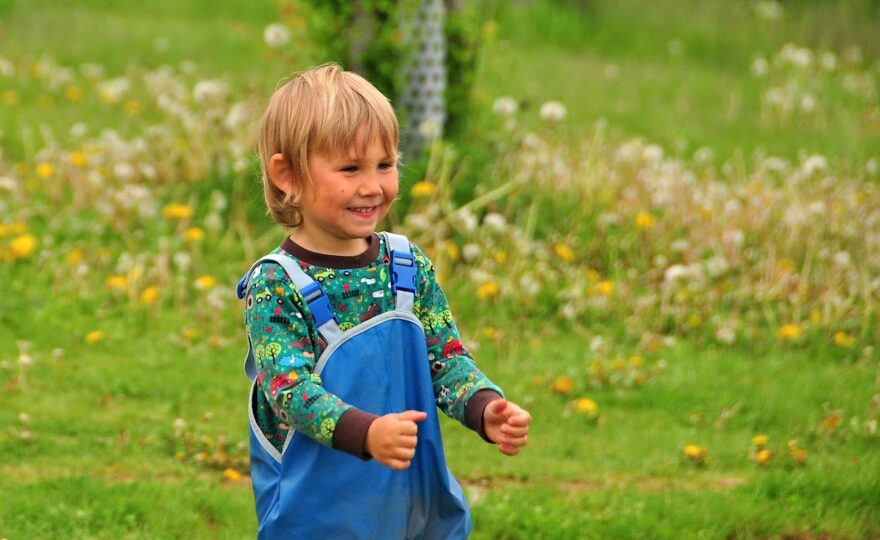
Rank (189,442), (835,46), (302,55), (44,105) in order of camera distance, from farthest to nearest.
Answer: (835,46)
(44,105)
(302,55)
(189,442)

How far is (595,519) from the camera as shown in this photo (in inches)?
184

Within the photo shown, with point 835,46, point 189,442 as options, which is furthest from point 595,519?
point 835,46

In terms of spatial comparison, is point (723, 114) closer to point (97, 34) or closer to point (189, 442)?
point (97, 34)

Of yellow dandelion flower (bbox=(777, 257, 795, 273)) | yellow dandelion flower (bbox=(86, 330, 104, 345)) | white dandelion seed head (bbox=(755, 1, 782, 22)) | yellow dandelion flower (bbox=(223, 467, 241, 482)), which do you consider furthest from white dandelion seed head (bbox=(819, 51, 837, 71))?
yellow dandelion flower (bbox=(223, 467, 241, 482))

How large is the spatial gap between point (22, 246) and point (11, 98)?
353 centimetres

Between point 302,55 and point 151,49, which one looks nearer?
point 302,55

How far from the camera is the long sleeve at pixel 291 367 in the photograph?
287cm

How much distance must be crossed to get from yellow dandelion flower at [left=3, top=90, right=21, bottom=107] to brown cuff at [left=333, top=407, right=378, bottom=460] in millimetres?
8047

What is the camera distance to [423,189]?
278 inches

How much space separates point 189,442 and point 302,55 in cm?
322

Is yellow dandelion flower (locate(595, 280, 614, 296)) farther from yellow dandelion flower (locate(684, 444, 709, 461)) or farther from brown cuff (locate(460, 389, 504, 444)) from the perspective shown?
brown cuff (locate(460, 389, 504, 444))

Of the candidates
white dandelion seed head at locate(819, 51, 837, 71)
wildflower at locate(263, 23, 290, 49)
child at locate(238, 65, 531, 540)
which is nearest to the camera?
child at locate(238, 65, 531, 540)

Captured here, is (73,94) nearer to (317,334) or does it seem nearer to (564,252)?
(564,252)

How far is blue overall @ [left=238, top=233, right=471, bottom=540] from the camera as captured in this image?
3.04m
